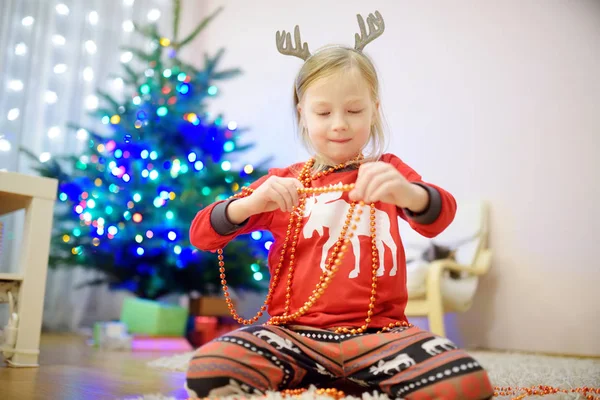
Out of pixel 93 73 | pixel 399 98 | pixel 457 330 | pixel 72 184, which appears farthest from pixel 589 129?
pixel 93 73

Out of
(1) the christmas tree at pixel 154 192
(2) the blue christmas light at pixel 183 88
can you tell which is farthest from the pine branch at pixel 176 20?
(2) the blue christmas light at pixel 183 88

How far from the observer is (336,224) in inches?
35.9

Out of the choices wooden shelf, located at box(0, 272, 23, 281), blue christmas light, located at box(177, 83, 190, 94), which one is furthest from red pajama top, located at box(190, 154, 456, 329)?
blue christmas light, located at box(177, 83, 190, 94)

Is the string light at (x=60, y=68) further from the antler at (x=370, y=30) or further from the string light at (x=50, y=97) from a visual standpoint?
the antler at (x=370, y=30)

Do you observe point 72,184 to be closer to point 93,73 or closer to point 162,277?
point 162,277

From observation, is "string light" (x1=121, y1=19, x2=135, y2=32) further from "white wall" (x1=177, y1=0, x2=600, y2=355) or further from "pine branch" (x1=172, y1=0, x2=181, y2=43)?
"white wall" (x1=177, y1=0, x2=600, y2=355)

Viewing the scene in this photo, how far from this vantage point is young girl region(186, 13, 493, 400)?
73cm

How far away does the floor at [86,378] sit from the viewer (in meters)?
0.91

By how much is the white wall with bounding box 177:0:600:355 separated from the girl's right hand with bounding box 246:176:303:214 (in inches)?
58.1

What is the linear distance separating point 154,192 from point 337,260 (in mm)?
1479

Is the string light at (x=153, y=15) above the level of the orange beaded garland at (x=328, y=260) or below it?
above

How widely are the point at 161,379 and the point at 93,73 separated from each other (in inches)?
82.2

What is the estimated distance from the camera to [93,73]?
2.78m

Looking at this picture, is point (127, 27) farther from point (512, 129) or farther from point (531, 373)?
point (531, 373)
